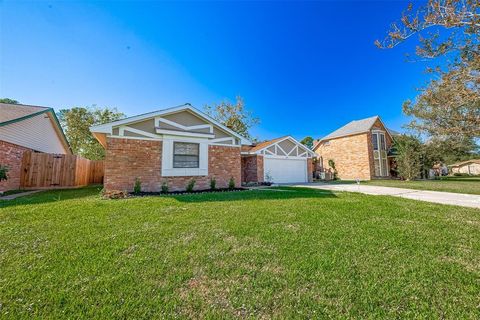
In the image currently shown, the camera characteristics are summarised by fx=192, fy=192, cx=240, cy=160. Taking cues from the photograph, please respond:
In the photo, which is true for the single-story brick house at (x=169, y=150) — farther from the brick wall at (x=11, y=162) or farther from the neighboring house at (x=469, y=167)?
the neighboring house at (x=469, y=167)

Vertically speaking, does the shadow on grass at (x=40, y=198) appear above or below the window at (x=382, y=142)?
below

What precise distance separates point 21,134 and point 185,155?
9.46 meters

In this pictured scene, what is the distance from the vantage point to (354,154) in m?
20.2

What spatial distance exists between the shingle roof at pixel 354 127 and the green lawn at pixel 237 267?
17.6 m

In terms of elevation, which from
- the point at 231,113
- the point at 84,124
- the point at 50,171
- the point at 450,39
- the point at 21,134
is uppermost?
the point at 231,113

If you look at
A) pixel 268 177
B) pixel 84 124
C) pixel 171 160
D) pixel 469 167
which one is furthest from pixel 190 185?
pixel 469 167

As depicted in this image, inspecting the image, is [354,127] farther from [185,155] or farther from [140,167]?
[140,167]

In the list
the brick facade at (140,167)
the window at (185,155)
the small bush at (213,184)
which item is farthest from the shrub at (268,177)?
the window at (185,155)

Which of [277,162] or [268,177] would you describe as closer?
[268,177]

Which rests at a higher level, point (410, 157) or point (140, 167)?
point (410, 157)

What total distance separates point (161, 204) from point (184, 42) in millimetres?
9000

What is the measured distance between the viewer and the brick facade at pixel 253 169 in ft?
49.1

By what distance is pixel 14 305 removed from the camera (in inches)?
69.1

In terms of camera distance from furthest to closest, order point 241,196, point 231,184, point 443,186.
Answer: point 443,186 → point 231,184 → point 241,196
